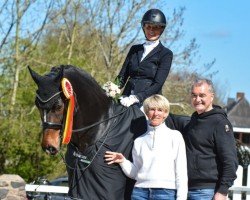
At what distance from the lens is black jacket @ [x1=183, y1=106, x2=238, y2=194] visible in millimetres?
4914

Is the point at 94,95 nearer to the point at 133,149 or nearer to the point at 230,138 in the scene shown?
the point at 133,149

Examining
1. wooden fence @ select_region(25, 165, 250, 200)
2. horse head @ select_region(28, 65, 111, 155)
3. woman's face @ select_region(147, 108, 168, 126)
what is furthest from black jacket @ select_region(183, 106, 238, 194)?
wooden fence @ select_region(25, 165, 250, 200)

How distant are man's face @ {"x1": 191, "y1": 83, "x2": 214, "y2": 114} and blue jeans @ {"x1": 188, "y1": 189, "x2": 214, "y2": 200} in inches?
27.9

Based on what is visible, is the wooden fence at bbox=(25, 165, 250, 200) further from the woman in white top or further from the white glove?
the woman in white top

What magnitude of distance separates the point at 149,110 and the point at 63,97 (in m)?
0.76

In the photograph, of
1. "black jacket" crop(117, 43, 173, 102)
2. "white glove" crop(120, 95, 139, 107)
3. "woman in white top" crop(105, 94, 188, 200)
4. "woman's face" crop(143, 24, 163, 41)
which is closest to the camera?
"woman in white top" crop(105, 94, 188, 200)

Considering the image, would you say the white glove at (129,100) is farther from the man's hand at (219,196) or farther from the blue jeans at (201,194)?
the man's hand at (219,196)

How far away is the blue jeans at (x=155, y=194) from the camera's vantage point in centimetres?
491

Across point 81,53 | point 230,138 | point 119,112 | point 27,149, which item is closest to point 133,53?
point 119,112

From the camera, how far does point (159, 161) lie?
16.1ft

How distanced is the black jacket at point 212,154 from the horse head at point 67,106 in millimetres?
935

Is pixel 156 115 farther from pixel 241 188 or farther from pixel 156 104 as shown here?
pixel 241 188

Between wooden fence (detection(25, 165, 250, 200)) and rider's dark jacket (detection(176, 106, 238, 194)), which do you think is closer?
rider's dark jacket (detection(176, 106, 238, 194))

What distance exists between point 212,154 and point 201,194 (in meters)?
0.36
